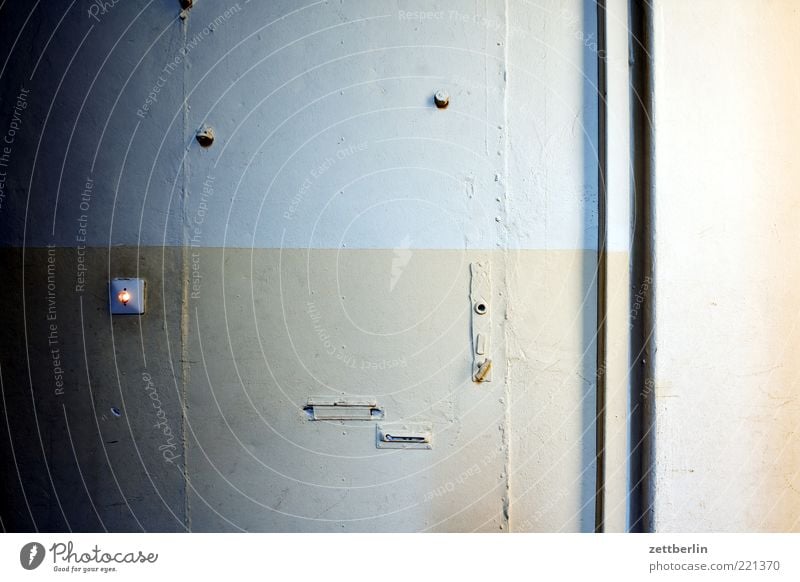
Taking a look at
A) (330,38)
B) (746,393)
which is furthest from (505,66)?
(746,393)

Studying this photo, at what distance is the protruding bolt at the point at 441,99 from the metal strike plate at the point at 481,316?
0.44 metres

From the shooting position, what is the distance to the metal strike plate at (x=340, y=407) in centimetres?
111

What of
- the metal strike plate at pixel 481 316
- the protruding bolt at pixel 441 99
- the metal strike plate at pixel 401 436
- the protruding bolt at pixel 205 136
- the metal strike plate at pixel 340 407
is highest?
the protruding bolt at pixel 441 99

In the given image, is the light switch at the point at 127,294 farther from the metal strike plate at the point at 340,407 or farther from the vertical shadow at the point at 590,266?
the vertical shadow at the point at 590,266

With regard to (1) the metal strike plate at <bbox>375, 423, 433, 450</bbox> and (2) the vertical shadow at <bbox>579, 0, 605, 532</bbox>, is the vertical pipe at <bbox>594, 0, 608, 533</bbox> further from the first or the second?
(1) the metal strike plate at <bbox>375, 423, 433, 450</bbox>

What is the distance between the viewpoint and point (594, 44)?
109cm

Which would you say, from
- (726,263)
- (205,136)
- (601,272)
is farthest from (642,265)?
(205,136)

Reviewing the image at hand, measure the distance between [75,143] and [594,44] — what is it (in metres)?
1.44

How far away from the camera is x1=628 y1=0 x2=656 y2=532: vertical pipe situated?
1.05 m

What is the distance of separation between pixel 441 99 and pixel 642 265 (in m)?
0.70

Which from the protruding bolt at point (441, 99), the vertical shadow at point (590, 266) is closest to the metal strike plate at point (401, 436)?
the vertical shadow at point (590, 266)

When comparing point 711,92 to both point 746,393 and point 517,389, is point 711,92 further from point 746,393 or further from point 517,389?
point 517,389

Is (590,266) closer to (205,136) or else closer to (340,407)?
(340,407)

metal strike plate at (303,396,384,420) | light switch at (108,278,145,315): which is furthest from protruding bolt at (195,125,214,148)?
metal strike plate at (303,396,384,420)
